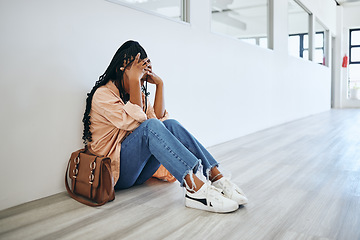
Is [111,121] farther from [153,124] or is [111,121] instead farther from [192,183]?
[192,183]

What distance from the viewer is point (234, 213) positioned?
1619mm

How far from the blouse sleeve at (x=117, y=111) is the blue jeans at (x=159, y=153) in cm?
5

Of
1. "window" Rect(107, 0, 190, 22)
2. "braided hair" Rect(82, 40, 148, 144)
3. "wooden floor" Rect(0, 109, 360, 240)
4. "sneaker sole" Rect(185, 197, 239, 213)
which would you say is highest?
"window" Rect(107, 0, 190, 22)

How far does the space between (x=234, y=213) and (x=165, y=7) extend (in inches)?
74.0

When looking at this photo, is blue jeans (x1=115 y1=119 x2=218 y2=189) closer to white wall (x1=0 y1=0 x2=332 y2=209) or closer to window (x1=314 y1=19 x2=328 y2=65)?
white wall (x1=0 y1=0 x2=332 y2=209)

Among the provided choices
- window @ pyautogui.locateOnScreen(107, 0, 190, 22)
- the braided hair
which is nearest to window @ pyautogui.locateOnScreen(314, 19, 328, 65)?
window @ pyautogui.locateOnScreen(107, 0, 190, 22)

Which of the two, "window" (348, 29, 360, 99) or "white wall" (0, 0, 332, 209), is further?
"window" (348, 29, 360, 99)

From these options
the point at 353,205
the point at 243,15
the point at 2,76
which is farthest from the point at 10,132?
the point at 243,15

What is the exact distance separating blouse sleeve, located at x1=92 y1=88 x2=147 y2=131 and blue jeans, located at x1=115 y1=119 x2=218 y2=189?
0.05m

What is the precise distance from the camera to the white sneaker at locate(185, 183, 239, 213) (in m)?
1.61

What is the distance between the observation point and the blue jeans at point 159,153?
1630 millimetres

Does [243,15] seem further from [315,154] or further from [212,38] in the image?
[315,154]

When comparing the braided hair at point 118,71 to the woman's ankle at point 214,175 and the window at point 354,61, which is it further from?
the window at point 354,61

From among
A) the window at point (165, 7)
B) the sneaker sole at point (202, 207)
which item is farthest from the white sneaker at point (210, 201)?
the window at point (165, 7)
